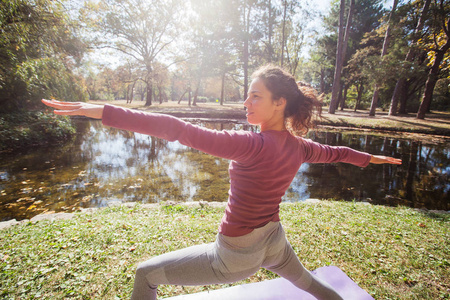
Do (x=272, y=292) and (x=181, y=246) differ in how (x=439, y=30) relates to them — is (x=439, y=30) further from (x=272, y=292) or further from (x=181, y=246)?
(x=181, y=246)

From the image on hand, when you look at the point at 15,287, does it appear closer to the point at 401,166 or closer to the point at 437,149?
the point at 401,166

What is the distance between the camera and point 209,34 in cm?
2836

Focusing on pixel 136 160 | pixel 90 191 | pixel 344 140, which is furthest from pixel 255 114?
pixel 344 140

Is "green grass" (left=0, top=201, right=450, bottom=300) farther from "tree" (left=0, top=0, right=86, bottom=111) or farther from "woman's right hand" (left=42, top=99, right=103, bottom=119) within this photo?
"tree" (left=0, top=0, right=86, bottom=111)

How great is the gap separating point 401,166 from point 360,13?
87.1 ft

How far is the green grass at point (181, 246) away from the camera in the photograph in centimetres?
264

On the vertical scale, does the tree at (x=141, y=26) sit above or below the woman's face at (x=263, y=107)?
above

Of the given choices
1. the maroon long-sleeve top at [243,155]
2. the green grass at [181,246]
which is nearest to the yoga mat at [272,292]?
the green grass at [181,246]

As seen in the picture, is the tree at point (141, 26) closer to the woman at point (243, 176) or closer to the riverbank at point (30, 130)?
the riverbank at point (30, 130)

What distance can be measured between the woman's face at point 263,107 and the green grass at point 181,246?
7.77 ft

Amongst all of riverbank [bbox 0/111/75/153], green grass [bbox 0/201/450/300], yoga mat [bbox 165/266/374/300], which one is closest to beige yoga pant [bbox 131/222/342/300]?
yoga mat [bbox 165/266/374/300]

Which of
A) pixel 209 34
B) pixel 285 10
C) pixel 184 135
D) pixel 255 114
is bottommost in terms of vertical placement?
pixel 184 135

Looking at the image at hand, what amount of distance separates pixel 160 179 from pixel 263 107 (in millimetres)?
6569

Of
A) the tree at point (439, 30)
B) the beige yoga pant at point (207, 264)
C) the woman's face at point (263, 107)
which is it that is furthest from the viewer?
the tree at point (439, 30)
